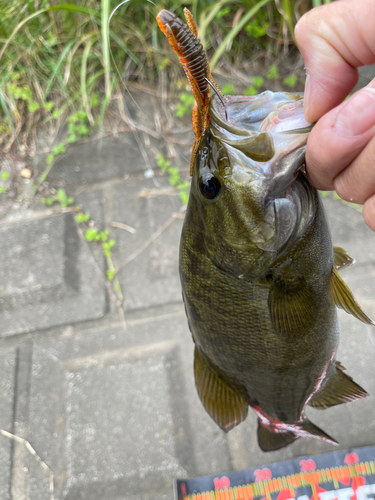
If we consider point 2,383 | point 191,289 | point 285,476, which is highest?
point 191,289

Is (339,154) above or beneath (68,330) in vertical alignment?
above

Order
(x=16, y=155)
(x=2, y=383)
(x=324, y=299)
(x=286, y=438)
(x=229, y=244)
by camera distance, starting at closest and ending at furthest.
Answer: (x=229, y=244), (x=324, y=299), (x=286, y=438), (x=2, y=383), (x=16, y=155)

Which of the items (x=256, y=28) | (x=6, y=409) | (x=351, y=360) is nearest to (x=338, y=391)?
(x=351, y=360)

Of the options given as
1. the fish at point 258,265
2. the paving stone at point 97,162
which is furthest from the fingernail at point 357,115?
the paving stone at point 97,162

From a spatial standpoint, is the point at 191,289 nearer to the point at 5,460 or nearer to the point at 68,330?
the point at 68,330

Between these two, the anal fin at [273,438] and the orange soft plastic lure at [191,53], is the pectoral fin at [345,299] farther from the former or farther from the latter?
the anal fin at [273,438]

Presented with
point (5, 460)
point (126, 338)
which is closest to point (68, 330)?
point (126, 338)
